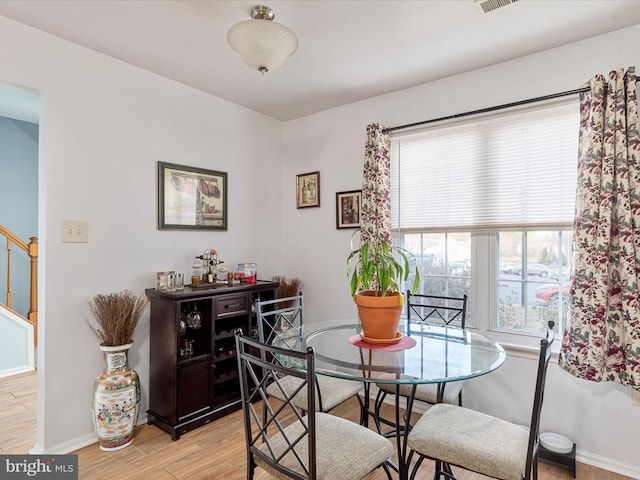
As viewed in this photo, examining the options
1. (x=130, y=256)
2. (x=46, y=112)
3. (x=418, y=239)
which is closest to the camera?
(x=46, y=112)

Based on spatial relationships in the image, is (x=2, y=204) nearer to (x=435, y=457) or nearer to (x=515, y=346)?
(x=435, y=457)

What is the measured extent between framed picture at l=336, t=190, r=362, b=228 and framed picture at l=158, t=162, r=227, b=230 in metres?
1.02

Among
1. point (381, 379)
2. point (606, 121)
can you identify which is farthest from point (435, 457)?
point (606, 121)

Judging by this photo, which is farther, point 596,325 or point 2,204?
point 2,204

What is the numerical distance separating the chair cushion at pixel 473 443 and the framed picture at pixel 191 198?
222 centimetres

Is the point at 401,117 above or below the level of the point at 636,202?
above

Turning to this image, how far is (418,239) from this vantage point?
2.96 meters

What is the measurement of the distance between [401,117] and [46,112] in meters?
2.46

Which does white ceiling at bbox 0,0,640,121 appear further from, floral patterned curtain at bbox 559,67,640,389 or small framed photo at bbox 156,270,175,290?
small framed photo at bbox 156,270,175,290

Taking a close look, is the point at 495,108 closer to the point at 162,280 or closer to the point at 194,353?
the point at 162,280

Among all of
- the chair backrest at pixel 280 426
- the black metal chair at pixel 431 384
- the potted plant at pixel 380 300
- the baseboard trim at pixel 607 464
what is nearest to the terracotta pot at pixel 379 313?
the potted plant at pixel 380 300

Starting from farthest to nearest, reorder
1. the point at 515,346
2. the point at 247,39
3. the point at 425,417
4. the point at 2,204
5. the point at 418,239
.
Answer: the point at 2,204 < the point at 418,239 < the point at 515,346 < the point at 247,39 < the point at 425,417

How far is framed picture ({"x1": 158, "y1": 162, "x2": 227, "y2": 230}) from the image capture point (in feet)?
9.17

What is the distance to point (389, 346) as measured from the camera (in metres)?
1.85
